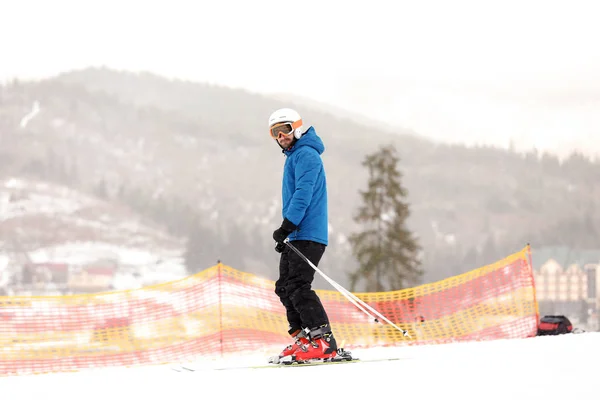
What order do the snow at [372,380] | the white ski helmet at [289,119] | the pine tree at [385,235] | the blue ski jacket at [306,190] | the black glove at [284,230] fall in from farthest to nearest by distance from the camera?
the pine tree at [385,235], the white ski helmet at [289,119], the blue ski jacket at [306,190], the black glove at [284,230], the snow at [372,380]

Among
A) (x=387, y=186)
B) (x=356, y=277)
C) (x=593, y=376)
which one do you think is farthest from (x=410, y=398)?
(x=387, y=186)

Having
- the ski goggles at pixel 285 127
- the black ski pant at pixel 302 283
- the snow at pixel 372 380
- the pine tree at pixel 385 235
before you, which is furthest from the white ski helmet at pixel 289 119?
the pine tree at pixel 385 235

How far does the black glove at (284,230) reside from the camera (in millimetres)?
5268

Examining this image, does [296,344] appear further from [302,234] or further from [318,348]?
[302,234]

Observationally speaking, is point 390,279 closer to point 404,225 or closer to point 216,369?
point 404,225

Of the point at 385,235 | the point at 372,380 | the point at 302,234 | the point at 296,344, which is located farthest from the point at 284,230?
the point at 385,235

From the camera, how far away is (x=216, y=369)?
530cm

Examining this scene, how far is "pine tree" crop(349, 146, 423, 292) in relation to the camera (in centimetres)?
4694

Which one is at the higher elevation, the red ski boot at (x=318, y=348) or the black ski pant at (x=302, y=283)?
the black ski pant at (x=302, y=283)

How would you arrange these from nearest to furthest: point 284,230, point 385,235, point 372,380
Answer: point 372,380 → point 284,230 → point 385,235

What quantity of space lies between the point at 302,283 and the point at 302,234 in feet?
1.13

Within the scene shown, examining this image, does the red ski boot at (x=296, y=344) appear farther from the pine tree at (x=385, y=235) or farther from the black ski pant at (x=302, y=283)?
the pine tree at (x=385, y=235)

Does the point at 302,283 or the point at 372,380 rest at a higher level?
the point at 302,283

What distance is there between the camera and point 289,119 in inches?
218
